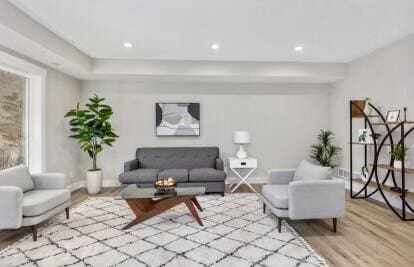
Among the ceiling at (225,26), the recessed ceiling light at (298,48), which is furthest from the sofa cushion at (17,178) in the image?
the recessed ceiling light at (298,48)

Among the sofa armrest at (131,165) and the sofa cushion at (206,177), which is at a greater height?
the sofa armrest at (131,165)

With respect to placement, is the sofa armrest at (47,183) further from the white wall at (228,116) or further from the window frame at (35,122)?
the white wall at (228,116)

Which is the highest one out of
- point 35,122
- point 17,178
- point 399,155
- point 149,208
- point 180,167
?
point 35,122

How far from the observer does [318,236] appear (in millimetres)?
3002

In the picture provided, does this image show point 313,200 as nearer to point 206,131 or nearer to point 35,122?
point 206,131

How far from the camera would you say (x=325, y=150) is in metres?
5.82

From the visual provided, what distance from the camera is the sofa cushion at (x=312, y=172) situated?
127 inches

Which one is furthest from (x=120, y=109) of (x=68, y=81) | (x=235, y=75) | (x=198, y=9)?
(x=198, y=9)

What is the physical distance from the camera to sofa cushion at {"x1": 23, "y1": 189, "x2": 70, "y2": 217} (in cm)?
284

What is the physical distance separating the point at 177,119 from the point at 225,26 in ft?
9.01

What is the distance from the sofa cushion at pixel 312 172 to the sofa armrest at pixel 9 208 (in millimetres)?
3465

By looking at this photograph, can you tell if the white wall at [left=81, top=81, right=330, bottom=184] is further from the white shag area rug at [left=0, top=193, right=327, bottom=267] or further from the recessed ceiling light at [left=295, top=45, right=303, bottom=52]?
the white shag area rug at [left=0, top=193, right=327, bottom=267]

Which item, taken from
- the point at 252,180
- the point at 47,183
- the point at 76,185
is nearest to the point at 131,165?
the point at 76,185

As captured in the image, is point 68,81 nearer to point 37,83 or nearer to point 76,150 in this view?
point 37,83
